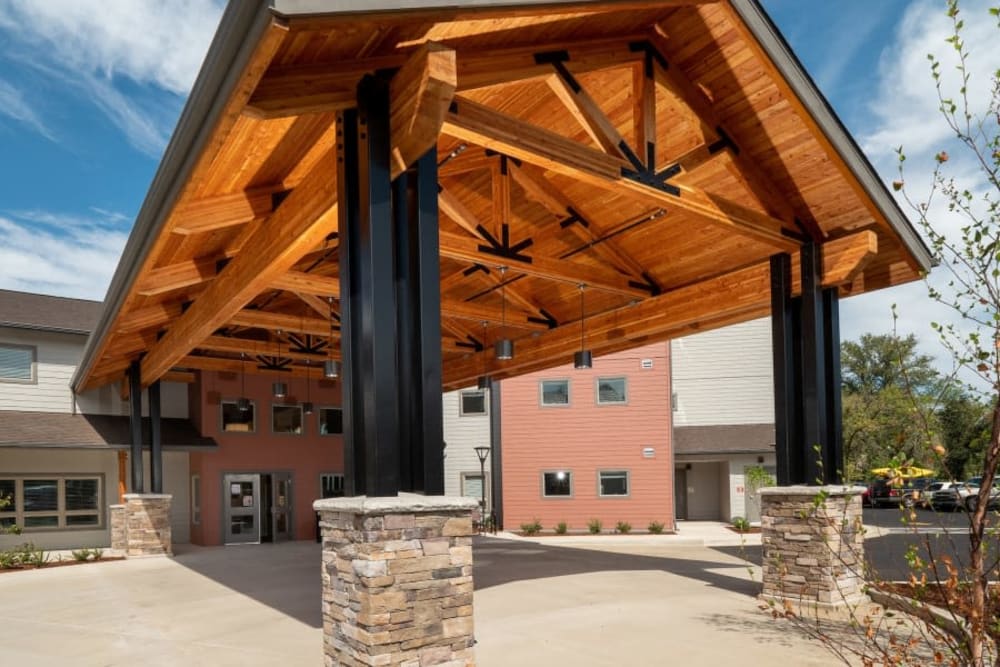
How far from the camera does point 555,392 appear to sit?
75.4 ft

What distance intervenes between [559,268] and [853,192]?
386cm

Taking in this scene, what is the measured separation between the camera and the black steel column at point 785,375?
371 inches

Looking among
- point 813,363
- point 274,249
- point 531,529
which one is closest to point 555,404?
point 531,529

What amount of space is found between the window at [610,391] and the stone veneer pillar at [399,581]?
1738 cm

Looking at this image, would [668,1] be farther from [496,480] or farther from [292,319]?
[496,480]

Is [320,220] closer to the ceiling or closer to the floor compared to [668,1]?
closer to the floor

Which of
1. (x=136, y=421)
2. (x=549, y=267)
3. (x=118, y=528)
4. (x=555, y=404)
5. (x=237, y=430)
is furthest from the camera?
(x=555, y=404)

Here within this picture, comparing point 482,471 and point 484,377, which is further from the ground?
point 484,377

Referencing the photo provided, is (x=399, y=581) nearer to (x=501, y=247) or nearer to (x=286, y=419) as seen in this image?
(x=501, y=247)

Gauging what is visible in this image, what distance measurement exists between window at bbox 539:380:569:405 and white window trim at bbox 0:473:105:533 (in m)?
12.3

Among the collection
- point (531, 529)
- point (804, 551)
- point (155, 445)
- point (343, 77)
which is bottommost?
point (531, 529)

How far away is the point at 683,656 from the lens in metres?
7.05

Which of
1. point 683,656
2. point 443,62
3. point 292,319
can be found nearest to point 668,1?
point 443,62

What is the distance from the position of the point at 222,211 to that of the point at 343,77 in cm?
272
